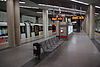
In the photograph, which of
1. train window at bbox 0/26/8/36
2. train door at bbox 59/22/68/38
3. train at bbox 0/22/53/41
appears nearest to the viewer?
train window at bbox 0/26/8/36

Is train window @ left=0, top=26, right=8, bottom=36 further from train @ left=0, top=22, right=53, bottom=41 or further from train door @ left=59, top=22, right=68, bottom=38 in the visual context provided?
train door @ left=59, top=22, right=68, bottom=38

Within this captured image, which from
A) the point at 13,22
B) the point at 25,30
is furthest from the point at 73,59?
the point at 25,30

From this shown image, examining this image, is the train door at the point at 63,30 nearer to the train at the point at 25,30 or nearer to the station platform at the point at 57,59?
the train at the point at 25,30

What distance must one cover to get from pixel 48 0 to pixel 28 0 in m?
2.43

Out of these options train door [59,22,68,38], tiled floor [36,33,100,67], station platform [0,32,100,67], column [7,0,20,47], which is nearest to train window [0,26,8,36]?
column [7,0,20,47]

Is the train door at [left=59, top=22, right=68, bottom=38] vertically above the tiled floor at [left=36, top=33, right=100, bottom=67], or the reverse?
the train door at [left=59, top=22, right=68, bottom=38]

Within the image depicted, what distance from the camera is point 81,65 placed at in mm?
5566

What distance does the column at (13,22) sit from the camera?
1066 centimetres

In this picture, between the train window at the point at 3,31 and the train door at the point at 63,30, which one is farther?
the train door at the point at 63,30

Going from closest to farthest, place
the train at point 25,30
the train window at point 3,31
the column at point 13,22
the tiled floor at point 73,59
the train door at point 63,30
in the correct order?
1. the tiled floor at point 73,59
2. the column at point 13,22
3. the train window at point 3,31
4. the train at point 25,30
5. the train door at point 63,30

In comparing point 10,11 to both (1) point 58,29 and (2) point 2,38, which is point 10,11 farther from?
(1) point 58,29

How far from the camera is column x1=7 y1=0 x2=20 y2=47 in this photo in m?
10.7

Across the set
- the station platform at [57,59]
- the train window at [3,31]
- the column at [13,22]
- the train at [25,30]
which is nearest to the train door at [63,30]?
the train at [25,30]

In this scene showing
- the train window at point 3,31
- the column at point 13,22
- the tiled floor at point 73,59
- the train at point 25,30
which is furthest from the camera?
the train at point 25,30
